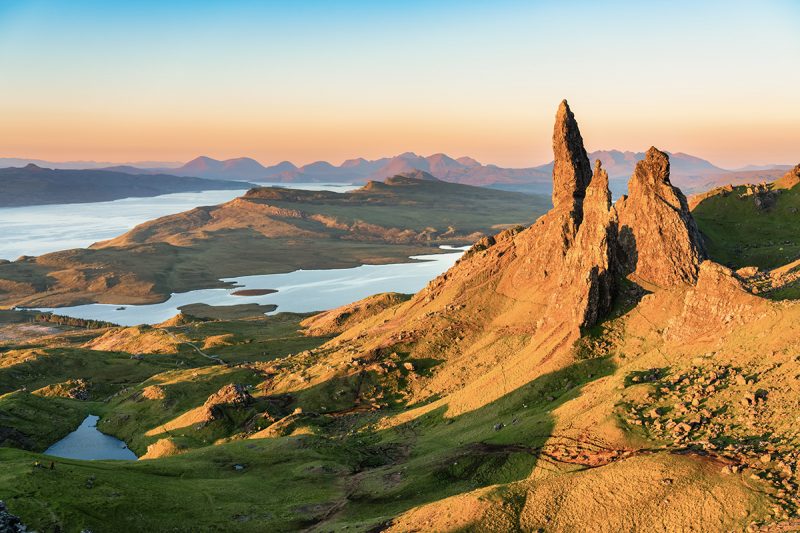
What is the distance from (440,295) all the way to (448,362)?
2070 centimetres

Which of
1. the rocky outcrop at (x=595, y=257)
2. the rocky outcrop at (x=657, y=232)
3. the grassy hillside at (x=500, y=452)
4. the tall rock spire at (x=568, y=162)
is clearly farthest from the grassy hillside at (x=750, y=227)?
the grassy hillside at (x=500, y=452)

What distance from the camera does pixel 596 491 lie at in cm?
4066

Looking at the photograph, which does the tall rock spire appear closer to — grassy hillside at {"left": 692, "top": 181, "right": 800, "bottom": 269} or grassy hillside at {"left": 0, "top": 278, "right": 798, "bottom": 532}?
grassy hillside at {"left": 692, "top": 181, "right": 800, "bottom": 269}

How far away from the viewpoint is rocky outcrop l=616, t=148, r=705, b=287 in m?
76.1

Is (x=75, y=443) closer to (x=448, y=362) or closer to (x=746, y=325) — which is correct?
(x=448, y=362)

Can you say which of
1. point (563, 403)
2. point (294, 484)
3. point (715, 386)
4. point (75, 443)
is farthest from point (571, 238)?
point (75, 443)

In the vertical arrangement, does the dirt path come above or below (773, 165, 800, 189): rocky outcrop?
below

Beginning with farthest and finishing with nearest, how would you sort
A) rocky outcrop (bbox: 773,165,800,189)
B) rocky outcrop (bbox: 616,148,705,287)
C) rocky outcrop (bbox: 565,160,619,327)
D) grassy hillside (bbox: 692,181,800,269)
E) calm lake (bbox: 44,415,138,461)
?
rocky outcrop (bbox: 773,165,800,189) < calm lake (bbox: 44,415,138,461) < grassy hillside (bbox: 692,181,800,269) < rocky outcrop (bbox: 616,148,705,287) < rocky outcrop (bbox: 565,160,619,327)

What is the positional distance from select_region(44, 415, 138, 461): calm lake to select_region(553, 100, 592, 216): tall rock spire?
76.5 metres

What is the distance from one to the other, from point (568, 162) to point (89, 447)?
8763 centimetres

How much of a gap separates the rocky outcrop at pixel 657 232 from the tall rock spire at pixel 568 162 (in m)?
14.9

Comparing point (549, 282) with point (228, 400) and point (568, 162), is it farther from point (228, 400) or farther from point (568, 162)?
point (228, 400)

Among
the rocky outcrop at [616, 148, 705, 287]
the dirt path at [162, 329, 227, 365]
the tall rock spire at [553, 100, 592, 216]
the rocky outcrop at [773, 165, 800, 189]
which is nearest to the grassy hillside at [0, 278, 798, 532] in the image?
the rocky outcrop at [616, 148, 705, 287]

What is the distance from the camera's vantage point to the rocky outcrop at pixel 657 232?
250 feet
